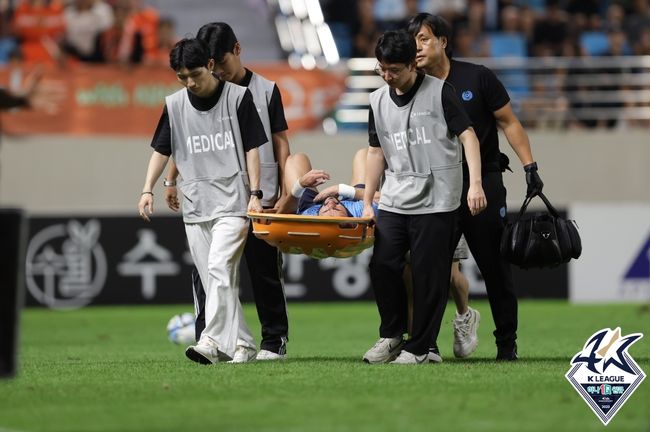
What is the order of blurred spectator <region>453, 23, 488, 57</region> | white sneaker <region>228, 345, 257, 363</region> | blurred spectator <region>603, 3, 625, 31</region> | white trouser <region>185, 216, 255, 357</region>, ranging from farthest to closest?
blurred spectator <region>603, 3, 625, 31</region>
blurred spectator <region>453, 23, 488, 57</region>
white sneaker <region>228, 345, 257, 363</region>
white trouser <region>185, 216, 255, 357</region>

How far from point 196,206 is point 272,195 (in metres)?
0.60

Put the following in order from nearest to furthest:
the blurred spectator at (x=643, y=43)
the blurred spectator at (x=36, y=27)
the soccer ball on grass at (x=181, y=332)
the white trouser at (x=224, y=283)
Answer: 1. the white trouser at (x=224, y=283)
2. the soccer ball on grass at (x=181, y=332)
3. the blurred spectator at (x=36, y=27)
4. the blurred spectator at (x=643, y=43)

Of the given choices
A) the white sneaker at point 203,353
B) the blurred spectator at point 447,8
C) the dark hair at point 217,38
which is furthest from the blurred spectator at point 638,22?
the white sneaker at point 203,353

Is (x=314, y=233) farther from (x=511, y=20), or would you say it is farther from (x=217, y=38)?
(x=511, y=20)

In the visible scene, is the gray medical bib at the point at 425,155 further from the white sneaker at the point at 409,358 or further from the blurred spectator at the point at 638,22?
the blurred spectator at the point at 638,22

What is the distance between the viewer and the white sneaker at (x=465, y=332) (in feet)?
30.6

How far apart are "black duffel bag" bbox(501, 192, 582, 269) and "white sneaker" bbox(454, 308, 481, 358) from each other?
2.78 ft

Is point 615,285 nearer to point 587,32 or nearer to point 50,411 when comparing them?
point 587,32

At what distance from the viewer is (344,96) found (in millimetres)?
19281

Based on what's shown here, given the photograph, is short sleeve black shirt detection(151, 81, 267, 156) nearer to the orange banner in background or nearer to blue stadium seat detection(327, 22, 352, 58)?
the orange banner in background

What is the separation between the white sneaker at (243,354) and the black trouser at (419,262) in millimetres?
982

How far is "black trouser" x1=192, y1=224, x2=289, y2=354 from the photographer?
930 cm

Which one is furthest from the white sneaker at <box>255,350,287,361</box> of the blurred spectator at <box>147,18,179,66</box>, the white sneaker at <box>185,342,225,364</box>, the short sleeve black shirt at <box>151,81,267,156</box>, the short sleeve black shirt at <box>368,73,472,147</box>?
the blurred spectator at <box>147,18,179,66</box>

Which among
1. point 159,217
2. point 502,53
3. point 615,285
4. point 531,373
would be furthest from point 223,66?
point 502,53
